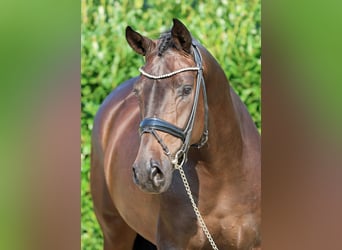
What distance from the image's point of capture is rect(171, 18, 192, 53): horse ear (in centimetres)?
202

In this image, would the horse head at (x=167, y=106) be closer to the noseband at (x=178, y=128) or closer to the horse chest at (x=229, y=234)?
the noseband at (x=178, y=128)

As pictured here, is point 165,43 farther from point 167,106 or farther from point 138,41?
point 167,106

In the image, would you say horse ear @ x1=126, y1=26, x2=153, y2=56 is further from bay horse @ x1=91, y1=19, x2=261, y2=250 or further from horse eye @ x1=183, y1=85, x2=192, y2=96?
horse eye @ x1=183, y1=85, x2=192, y2=96

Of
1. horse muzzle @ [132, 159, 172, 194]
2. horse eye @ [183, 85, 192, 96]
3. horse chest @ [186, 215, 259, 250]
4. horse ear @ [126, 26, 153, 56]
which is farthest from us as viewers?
horse chest @ [186, 215, 259, 250]

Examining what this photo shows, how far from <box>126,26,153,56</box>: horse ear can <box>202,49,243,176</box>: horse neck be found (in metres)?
0.21

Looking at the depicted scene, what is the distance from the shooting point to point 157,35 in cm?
285

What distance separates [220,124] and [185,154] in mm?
279

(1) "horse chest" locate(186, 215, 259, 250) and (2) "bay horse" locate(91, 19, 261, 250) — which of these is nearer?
(2) "bay horse" locate(91, 19, 261, 250)

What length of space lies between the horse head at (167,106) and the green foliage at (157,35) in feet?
2.03

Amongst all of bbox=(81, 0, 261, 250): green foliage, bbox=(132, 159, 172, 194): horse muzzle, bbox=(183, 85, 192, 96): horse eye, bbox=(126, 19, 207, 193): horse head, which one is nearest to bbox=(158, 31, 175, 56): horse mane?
bbox=(126, 19, 207, 193): horse head

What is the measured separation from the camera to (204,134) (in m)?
2.15
